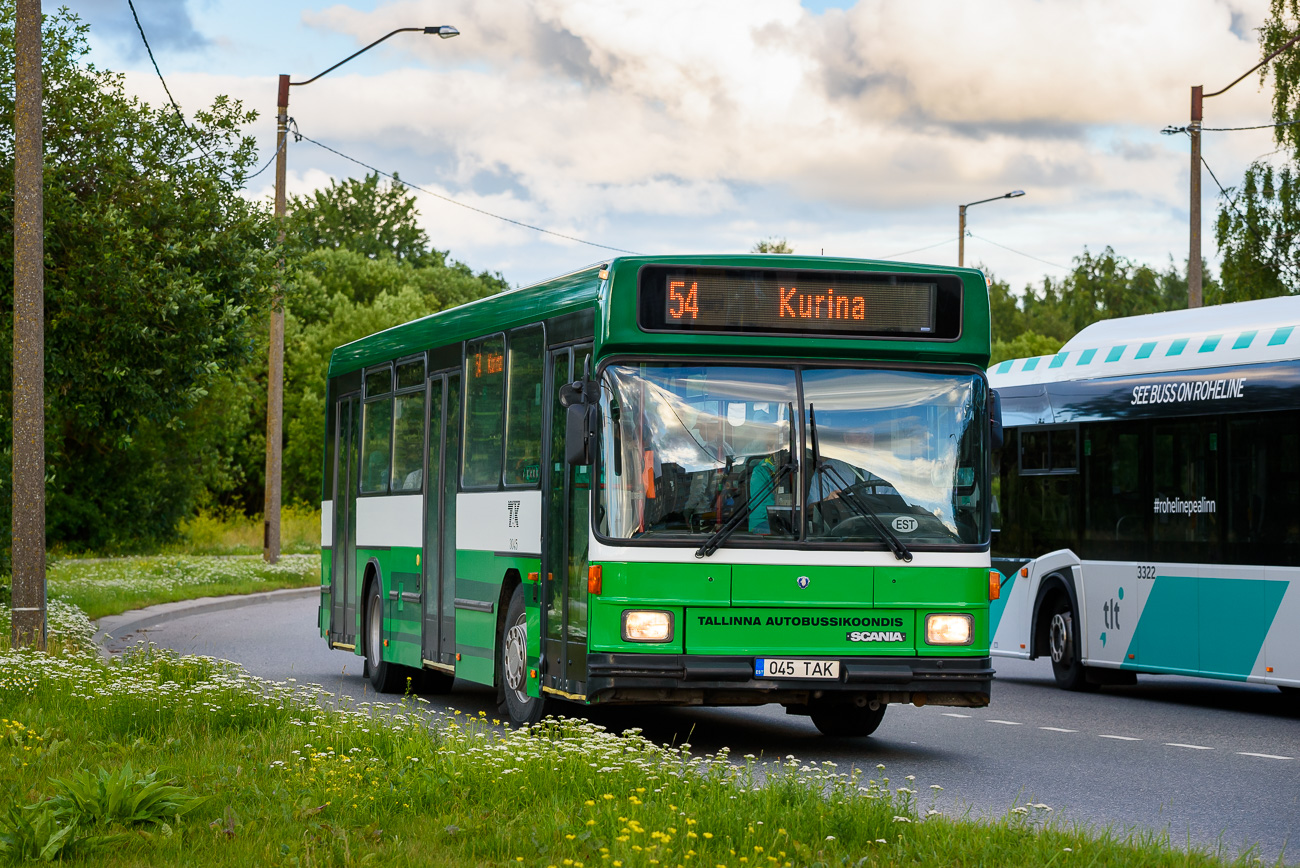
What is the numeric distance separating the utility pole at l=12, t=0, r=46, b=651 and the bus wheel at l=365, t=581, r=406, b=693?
2833mm

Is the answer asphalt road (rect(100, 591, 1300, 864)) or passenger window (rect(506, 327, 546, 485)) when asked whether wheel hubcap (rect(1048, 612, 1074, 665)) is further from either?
passenger window (rect(506, 327, 546, 485))

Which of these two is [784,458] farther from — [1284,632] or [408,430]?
[1284,632]

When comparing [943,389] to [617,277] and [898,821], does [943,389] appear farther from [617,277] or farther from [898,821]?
[898,821]

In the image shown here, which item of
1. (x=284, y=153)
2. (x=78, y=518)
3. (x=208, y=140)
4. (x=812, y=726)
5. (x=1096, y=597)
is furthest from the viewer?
(x=78, y=518)

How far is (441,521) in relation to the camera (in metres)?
14.6

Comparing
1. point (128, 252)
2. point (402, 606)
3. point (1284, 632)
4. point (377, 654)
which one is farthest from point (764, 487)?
point (128, 252)

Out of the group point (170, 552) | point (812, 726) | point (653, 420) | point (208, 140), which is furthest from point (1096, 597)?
point (170, 552)

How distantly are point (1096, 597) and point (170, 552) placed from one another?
108 ft

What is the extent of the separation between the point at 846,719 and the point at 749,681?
2026 mm

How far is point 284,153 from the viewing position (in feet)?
110

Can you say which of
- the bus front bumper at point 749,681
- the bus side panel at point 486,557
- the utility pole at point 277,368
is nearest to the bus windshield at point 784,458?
the bus front bumper at point 749,681

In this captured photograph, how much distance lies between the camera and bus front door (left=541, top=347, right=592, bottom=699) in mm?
11312

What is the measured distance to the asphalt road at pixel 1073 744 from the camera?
955 centimetres

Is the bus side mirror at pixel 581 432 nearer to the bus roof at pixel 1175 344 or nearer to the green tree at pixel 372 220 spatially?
the bus roof at pixel 1175 344
